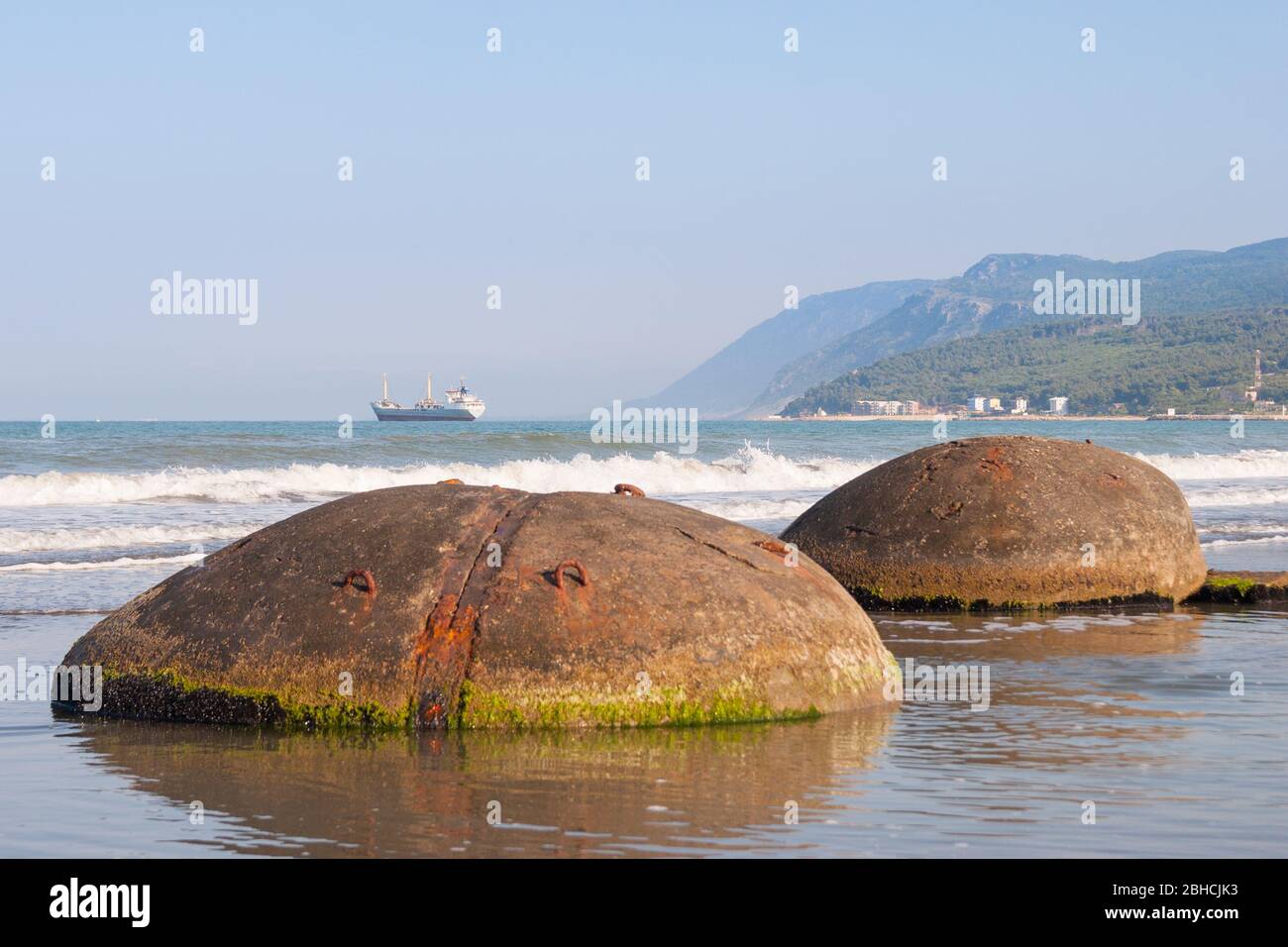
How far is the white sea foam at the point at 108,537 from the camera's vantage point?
775 inches

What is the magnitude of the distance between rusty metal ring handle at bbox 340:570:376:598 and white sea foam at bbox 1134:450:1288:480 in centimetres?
3632

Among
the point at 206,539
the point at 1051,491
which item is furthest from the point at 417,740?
the point at 206,539

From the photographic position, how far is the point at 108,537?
2050cm

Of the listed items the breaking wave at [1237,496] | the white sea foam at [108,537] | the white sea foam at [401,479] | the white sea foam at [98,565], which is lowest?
the white sea foam at [98,565]

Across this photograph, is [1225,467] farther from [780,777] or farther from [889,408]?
[889,408]

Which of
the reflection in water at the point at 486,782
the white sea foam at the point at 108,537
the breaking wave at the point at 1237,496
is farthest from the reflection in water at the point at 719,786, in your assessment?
the breaking wave at the point at 1237,496

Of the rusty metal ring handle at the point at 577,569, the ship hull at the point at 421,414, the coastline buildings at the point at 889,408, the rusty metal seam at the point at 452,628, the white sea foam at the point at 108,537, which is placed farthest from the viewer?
the coastline buildings at the point at 889,408

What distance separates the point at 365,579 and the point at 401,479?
29867 millimetres

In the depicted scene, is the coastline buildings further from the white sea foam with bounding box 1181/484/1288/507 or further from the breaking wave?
the breaking wave

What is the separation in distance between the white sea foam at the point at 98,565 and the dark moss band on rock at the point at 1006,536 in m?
7.68

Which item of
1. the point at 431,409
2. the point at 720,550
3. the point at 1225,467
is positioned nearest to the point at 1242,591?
the point at 720,550

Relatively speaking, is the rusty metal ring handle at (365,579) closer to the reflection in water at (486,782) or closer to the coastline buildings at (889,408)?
the reflection in water at (486,782)
